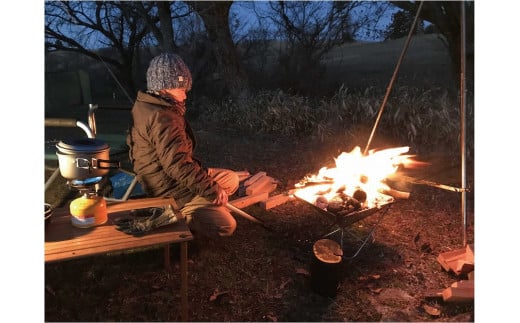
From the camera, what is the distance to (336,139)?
276 inches

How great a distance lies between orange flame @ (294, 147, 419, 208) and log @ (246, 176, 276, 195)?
1071mm

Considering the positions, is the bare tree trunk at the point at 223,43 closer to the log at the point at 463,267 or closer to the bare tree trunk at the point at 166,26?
the bare tree trunk at the point at 166,26

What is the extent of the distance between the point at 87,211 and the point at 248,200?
239 centimetres

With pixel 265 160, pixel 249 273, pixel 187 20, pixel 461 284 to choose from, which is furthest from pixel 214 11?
pixel 461 284

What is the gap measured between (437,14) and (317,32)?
2.86 meters

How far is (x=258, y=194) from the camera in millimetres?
4906

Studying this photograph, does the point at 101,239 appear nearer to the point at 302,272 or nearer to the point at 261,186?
the point at 302,272

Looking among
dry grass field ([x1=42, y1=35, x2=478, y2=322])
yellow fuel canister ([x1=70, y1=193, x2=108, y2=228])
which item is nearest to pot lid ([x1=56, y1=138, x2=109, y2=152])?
yellow fuel canister ([x1=70, y1=193, x2=108, y2=228])

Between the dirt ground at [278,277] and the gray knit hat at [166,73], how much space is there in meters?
1.52

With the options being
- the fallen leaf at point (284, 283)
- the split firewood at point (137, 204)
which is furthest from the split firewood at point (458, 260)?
the split firewood at point (137, 204)

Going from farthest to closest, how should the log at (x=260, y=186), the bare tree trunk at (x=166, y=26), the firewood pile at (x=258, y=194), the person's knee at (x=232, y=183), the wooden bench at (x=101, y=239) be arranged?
1. the bare tree trunk at (x=166, y=26)
2. the log at (x=260, y=186)
3. the firewood pile at (x=258, y=194)
4. the person's knee at (x=232, y=183)
5. the wooden bench at (x=101, y=239)

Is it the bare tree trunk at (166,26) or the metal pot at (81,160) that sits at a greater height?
the bare tree trunk at (166,26)

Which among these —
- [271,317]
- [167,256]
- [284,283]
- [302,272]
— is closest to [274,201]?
[302,272]

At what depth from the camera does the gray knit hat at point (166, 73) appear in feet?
10.6
